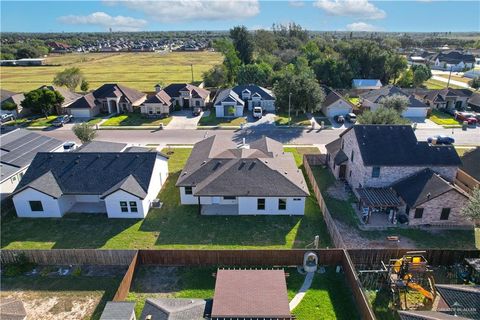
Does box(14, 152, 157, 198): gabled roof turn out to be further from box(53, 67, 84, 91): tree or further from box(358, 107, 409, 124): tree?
box(53, 67, 84, 91): tree

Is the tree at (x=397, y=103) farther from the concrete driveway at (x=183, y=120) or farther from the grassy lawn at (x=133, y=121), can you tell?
the grassy lawn at (x=133, y=121)

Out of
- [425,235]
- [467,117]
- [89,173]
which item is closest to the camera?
[425,235]

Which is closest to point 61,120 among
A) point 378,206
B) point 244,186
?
point 244,186

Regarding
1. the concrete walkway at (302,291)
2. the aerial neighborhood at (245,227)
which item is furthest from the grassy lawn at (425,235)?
the concrete walkway at (302,291)

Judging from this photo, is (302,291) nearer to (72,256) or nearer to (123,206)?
(72,256)

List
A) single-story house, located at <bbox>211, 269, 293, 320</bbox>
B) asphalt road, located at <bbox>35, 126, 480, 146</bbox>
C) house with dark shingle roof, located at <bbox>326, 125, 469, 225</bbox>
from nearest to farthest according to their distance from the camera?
single-story house, located at <bbox>211, 269, 293, 320</bbox> → house with dark shingle roof, located at <bbox>326, 125, 469, 225</bbox> → asphalt road, located at <bbox>35, 126, 480, 146</bbox>

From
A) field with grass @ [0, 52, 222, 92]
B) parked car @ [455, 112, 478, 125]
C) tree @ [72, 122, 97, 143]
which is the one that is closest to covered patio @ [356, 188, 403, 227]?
tree @ [72, 122, 97, 143]
